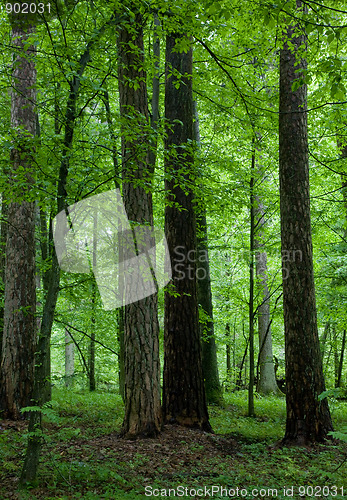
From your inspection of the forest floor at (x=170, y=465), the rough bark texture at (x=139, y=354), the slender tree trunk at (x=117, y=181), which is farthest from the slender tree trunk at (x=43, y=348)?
the rough bark texture at (x=139, y=354)

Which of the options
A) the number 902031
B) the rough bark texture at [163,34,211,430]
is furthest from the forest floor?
the number 902031

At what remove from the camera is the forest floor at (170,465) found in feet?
12.4

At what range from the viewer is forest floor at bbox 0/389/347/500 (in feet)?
12.4

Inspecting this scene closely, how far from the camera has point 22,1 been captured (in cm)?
479

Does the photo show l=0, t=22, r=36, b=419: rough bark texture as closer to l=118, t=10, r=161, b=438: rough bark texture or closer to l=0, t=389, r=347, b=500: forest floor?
l=0, t=389, r=347, b=500: forest floor

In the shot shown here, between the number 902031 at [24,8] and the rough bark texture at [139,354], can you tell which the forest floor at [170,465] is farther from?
the number 902031 at [24,8]

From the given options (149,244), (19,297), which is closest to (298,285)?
(149,244)

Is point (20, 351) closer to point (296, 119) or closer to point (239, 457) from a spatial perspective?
point (239, 457)

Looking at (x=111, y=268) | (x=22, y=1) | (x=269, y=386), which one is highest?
(x=22, y=1)

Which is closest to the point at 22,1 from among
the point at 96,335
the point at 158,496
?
the point at 158,496

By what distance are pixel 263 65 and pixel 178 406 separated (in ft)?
24.7

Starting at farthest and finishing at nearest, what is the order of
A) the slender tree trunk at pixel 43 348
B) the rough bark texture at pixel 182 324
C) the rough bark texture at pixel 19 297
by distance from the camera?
the rough bark texture at pixel 182 324
the rough bark texture at pixel 19 297
the slender tree trunk at pixel 43 348

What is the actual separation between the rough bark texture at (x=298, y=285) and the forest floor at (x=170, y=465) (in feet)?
1.49

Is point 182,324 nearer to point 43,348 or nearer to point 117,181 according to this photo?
point 117,181
